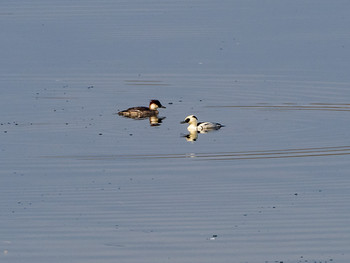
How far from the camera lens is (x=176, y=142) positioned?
18.8 metres

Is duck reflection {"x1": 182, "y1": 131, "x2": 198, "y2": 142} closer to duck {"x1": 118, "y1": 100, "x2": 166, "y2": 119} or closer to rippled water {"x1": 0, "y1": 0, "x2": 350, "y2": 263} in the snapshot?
rippled water {"x1": 0, "y1": 0, "x2": 350, "y2": 263}

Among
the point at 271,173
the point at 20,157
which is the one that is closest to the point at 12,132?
the point at 20,157

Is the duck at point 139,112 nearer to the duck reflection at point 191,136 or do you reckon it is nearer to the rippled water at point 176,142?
the rippled water at point 176,142

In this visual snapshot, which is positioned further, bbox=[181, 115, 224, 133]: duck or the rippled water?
bbox=[181, 115, 224, 133]: duck

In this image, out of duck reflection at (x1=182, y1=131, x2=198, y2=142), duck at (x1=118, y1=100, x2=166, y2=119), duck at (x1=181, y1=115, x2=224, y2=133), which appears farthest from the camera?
duck at (x1=118, y1=100, x2=166, y2=119)

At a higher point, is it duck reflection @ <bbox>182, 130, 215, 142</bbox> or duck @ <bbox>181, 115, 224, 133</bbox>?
duck @ <bbox>181, 115, 224, 133</bbox>

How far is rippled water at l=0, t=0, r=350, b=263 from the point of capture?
41.1ft

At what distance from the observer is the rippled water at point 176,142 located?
41.1 feet

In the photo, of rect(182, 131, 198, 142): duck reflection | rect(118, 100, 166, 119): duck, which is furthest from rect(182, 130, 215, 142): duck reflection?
rect(118, 100, 166, 119): duck

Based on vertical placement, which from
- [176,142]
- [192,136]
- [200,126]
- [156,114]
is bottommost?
[176,142]

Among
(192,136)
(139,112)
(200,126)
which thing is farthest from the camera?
(139,112)

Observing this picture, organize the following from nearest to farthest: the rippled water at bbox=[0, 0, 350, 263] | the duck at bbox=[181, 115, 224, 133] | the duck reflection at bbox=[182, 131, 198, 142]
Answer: the rippled water at bbox=[0, 0, 350, 263] < the duck reflection at bbox=[182, 131, 198, 142] < the duck at bbox=[181, 115, 224, 133]

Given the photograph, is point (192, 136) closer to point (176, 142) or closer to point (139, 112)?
point (176, 142)

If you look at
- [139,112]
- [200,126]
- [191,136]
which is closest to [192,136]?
[191,136]
